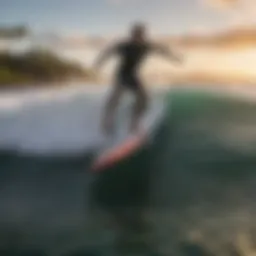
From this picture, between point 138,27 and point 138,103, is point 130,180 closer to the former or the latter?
point 138,103

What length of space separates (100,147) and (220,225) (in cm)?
31

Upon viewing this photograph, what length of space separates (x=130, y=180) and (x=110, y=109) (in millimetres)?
164

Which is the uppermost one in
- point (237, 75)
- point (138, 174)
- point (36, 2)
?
point (36, 2)

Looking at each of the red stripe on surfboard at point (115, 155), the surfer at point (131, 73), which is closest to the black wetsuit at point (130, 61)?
the surfer at point (131, 73)

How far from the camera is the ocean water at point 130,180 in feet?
3.88

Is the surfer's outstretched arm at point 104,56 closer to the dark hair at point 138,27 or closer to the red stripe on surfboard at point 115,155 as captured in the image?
the dark hair at point 138,27

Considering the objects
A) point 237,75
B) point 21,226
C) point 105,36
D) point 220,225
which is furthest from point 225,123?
point 21,226

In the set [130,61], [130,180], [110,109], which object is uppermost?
[130,61]

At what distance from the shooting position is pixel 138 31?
123 cm

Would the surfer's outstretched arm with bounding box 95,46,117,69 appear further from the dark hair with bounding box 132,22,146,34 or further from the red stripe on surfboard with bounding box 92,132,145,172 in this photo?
the red stripe on surfboard with bounding box 92,132,145,172

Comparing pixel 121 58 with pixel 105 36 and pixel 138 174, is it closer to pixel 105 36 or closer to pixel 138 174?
pixel 105 36

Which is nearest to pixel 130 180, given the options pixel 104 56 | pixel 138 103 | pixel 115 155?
pixel 115 155

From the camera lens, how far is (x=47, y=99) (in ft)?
4.02

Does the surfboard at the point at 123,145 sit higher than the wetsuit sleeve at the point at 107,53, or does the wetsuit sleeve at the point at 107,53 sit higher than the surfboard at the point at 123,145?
the wetsuit sleeve at the point at 107,53
